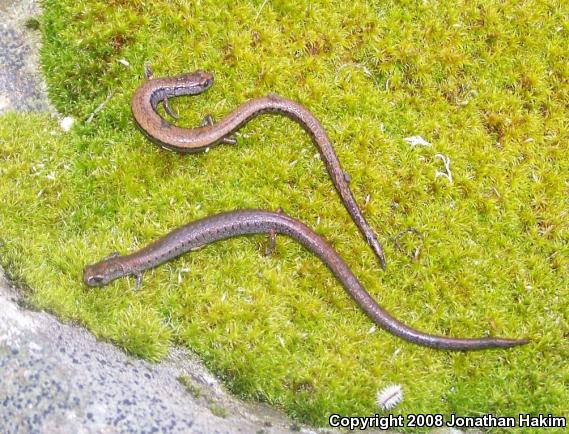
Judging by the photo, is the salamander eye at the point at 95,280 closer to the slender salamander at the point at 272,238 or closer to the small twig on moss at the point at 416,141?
the slender salamander at the point at 272,238

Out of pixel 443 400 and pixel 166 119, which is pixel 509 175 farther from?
pixel 166 119

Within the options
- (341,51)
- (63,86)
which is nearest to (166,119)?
(63,86)

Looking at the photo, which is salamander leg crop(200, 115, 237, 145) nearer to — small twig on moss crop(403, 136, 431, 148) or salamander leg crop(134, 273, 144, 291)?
salamander leg crop(134, 273, 144, 291)

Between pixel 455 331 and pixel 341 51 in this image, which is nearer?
pixel 455 331

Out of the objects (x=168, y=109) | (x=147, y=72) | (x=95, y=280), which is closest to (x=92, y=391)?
(x=95, y=280)

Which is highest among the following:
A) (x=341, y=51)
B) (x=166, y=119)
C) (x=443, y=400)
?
(x=341, y=51)

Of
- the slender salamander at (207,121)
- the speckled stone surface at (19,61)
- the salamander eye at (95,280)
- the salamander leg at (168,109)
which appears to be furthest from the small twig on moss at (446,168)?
the speckled stone surface at (19,61)
